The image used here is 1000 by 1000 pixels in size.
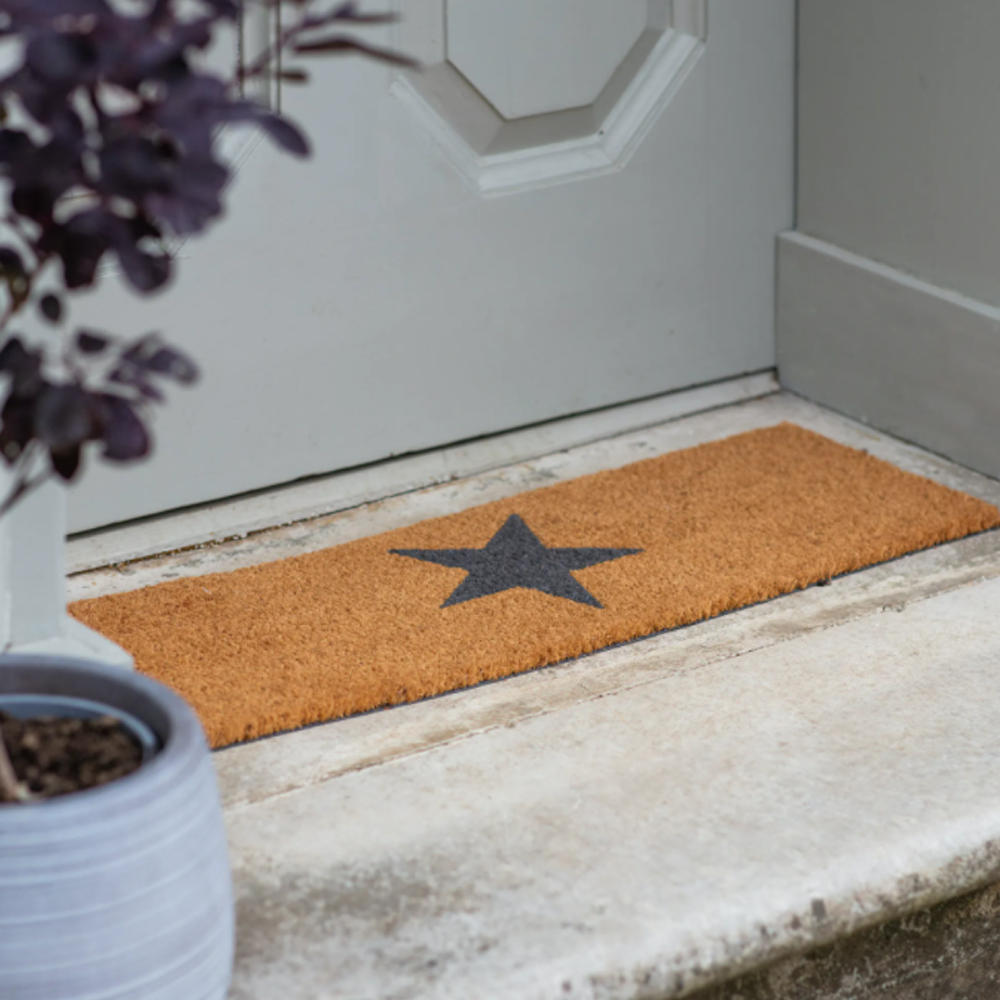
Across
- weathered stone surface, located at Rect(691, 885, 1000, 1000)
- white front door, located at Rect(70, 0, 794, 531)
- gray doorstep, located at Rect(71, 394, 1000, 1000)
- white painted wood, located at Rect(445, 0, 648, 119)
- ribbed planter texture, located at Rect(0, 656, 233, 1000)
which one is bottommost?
weathered stone surface, located at Rect(691, 885, 1000, 1000)

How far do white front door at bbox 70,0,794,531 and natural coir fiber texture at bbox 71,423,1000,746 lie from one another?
175 millimetres

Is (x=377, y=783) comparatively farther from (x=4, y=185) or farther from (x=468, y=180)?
(x=468, y=180)

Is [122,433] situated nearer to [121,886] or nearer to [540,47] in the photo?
[121,886]

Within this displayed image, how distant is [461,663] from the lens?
1.52 metres

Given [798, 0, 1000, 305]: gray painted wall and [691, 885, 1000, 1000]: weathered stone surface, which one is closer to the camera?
[691, 885, 1000, 1000]: weathered stone surface

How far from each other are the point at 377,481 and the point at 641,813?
81 centimetres

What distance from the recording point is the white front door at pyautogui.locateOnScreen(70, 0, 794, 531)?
1806 mm

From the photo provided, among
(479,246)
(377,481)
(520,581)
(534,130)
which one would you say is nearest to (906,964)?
(520,581)

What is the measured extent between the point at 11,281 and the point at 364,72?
1000 millimetres

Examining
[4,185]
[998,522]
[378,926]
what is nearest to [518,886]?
[378,926]

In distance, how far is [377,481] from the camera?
6.48ft

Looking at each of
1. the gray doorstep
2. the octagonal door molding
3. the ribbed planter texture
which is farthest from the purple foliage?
the octagonal door molding

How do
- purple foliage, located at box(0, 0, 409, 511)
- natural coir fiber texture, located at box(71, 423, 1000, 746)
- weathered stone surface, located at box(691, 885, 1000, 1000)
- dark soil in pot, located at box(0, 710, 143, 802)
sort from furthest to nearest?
1. natural coir fiber texture, located at box(71, 423, 1000, 746)
2. weathered stone surface, located at box(691, 885, 1000, 1000)
3. dark soil in pot, located at box(0, 710, 143, 802)
4. purple foliage, located at box(0, 0, 409, 511)

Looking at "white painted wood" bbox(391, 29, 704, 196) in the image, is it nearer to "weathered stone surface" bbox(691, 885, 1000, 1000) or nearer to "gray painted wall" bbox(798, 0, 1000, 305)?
"gray painted wall" bbox(798, 0, 1000, 305)
